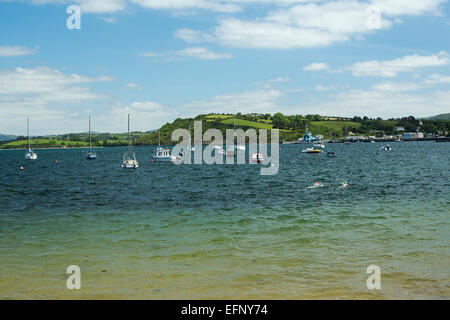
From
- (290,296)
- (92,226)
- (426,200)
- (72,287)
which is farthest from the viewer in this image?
(426,200)

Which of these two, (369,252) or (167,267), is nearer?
(167,267)

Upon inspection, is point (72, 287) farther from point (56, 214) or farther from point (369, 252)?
point (56, 214)

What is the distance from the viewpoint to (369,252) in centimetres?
1612

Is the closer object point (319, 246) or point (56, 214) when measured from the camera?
point (319, 246)
